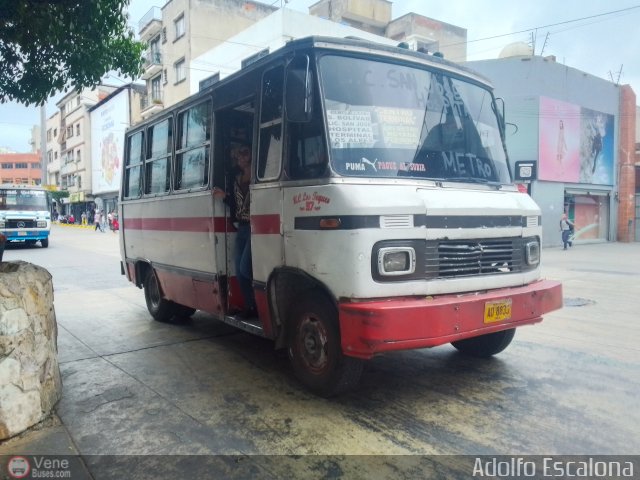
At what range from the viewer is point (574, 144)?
2261 centimetres

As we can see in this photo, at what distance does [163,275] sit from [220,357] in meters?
1.75

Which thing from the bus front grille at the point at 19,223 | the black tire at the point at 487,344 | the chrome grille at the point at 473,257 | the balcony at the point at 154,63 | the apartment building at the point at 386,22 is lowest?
the black tire at the point at 487,344

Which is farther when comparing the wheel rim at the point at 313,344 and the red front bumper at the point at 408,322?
the wheel rim at the point at 313,344

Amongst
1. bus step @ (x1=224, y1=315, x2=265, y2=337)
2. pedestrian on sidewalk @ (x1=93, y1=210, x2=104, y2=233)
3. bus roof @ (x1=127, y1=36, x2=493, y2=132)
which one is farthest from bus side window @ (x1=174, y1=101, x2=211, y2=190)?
pedestrian on sidewalk @ (x1=93, y1=210, x2=104, y2=233)

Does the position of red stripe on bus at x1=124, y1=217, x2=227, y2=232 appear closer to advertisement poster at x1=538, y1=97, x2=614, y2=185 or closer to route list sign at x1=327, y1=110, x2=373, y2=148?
route list sign at x1=327, y1=110, x2=373, y2=148

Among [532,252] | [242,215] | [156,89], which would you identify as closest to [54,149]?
[156,89]

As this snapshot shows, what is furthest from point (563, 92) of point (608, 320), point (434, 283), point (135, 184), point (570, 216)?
point (434, 283)

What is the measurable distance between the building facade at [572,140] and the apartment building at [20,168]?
8746 centimetres

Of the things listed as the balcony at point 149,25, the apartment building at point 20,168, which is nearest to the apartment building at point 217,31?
the balcony at point 149,25

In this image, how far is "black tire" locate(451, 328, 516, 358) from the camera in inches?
201

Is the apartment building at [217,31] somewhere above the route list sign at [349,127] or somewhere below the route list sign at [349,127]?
above

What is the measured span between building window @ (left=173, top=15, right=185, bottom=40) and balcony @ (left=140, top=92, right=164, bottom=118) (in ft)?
17.0

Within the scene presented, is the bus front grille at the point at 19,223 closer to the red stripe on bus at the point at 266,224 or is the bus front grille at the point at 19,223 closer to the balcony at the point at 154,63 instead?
the red stripe on bus at the point at 266,224

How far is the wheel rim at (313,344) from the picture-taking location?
404 centimetres
